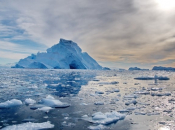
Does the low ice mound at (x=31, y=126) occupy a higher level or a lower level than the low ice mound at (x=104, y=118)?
lower

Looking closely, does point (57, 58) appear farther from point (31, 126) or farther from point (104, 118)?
point (31, 126)

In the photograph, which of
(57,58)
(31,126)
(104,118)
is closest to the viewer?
(31,126)

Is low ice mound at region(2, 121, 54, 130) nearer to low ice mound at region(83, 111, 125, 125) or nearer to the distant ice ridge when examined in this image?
low ice mound at region(83, 111, 125, 125)

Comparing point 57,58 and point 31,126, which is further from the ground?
point 57,58

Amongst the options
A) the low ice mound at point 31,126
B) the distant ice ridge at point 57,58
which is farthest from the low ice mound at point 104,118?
the distant ice ridge at point 57,58

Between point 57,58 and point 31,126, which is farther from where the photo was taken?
point 57,58

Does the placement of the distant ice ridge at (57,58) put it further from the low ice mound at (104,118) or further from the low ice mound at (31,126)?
the low ice mound at (31,126)

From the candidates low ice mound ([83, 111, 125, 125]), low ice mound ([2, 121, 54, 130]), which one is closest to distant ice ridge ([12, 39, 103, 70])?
low ice mound ([83, 111, 125, 125])

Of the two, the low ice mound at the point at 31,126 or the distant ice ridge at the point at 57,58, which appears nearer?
the low ice mound at the point at 31,126

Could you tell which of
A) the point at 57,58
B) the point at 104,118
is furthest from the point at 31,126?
the point at 57,58

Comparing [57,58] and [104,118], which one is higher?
[57,58]

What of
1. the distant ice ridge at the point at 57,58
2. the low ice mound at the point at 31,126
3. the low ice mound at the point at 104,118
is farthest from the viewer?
the distant ice ridge at the point at 57,58

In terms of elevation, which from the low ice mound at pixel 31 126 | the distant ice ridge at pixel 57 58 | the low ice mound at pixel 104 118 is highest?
the distant ice ridge at pixel 57 58

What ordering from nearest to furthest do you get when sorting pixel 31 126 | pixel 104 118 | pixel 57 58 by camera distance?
pixel 31 126 → pixel 104 118 → pixel 57 58
